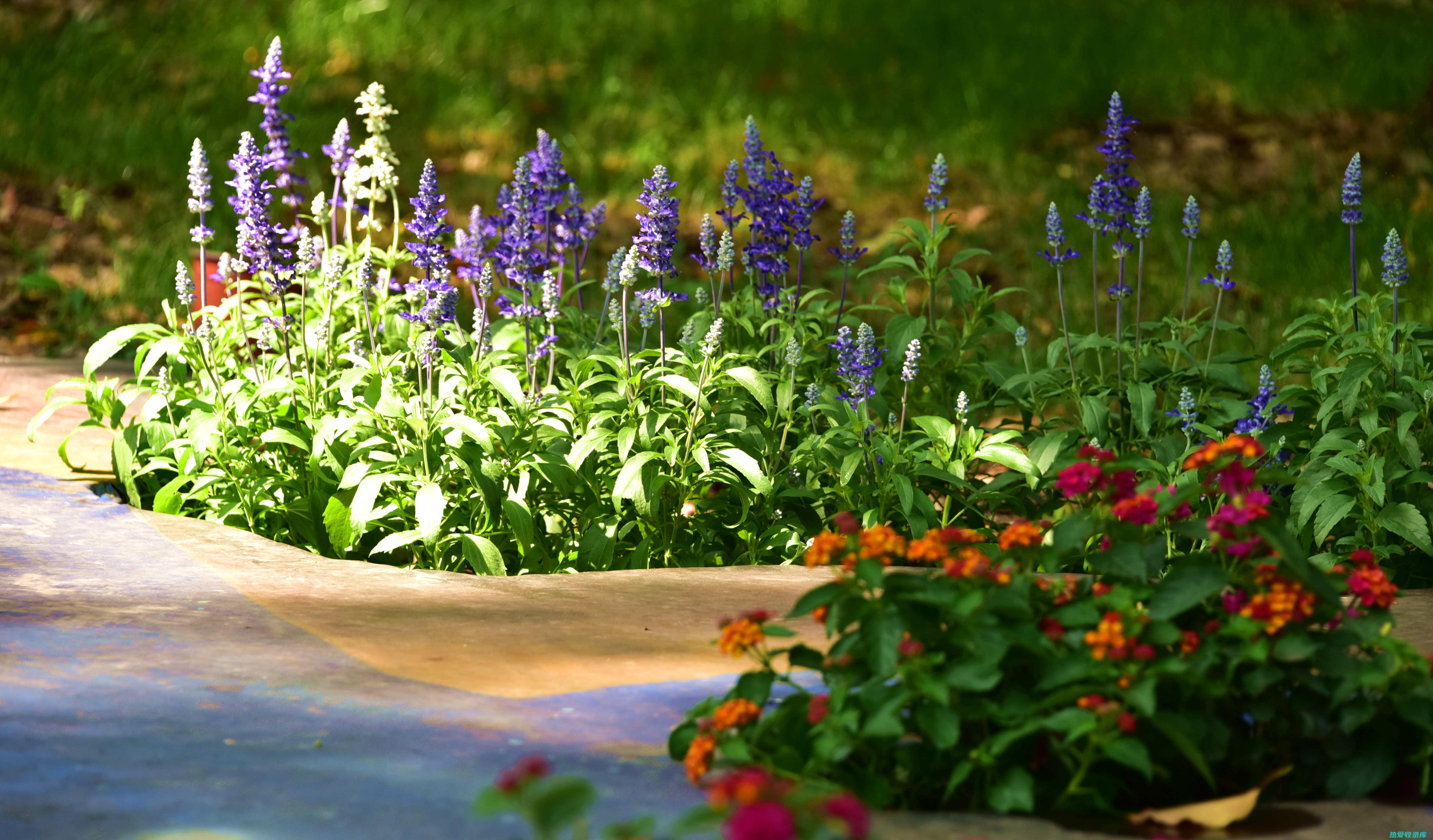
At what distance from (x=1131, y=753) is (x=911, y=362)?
5.79ft

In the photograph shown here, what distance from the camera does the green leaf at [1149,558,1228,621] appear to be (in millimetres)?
2117

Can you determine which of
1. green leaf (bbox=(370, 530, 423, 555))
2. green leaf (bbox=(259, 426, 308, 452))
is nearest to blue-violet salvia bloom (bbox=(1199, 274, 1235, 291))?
green leaf (bbox=(370, 530, 423, 555))

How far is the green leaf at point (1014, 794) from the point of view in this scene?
2.04 metres

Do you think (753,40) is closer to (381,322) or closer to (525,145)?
(525,145)

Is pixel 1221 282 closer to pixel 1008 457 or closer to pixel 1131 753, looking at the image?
pixel 1008 457

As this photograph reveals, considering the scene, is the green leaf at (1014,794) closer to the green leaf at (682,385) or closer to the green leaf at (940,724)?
the green leaf at (940,724)

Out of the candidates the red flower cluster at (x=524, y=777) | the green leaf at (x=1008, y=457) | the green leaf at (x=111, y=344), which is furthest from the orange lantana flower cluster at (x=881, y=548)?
the green leaf at (x=111, y=344)

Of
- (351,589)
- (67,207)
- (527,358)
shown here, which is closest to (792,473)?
(527,358)

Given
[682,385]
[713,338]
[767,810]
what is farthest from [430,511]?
[767,810]

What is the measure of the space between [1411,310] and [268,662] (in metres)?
5.39

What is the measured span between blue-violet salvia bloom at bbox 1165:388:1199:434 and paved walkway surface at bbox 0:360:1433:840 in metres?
0.70

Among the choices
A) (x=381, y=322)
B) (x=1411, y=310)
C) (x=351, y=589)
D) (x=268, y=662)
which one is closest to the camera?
(x=268, y=662)

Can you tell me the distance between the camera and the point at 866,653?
6.90 ft

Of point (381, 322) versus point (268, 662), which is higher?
point (381, 322)
